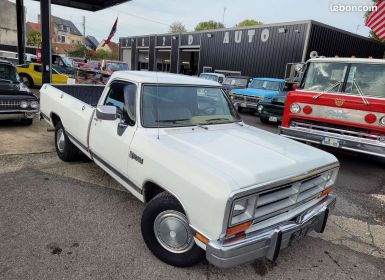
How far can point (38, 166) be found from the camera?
5.29 m

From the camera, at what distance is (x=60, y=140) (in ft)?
18.3

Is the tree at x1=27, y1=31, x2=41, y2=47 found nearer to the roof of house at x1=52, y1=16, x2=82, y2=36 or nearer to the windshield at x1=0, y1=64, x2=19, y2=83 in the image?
the roof of house at x1=52, y1=16, x2=82, y2=36

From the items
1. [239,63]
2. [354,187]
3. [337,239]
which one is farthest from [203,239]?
[239,63]

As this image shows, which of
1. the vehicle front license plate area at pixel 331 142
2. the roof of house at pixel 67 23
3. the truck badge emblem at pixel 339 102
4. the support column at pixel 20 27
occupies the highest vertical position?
the roof of house at pixel 67 23

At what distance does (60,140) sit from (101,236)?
2.83m

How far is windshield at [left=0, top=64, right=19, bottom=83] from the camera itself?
825cm

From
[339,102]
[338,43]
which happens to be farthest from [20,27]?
[338,43]

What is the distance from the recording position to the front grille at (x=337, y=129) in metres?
6.10

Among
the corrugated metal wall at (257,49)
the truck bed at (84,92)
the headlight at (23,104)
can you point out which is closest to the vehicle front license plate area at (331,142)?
the truck bed at (84,92)

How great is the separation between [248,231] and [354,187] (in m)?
4.11

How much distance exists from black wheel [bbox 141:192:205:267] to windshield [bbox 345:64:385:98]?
5277 millimetres

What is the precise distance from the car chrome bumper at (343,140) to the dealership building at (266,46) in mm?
13733

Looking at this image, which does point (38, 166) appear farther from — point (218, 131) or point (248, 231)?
point (248, 231)

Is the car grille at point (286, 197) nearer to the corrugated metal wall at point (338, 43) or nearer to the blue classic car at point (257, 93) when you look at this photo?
the blue classic car at point (257, 93)
